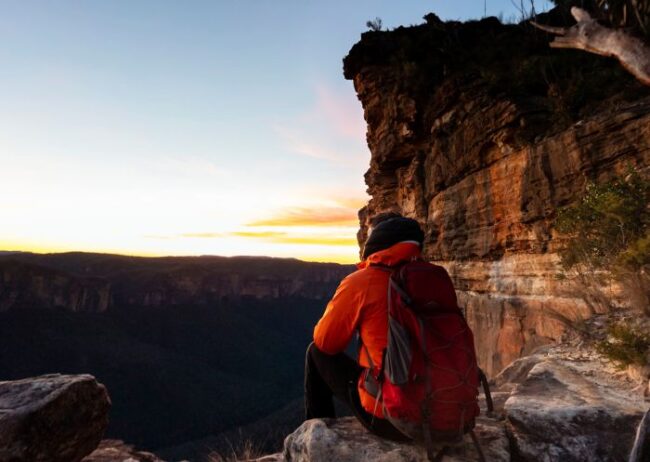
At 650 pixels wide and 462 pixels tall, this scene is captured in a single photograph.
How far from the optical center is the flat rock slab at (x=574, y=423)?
274cm

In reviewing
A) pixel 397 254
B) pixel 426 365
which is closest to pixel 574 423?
pixel 426 365

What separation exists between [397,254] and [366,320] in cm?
47

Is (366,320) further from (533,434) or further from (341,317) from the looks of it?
(533,434)

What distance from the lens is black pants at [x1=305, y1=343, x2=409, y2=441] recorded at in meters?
2.74

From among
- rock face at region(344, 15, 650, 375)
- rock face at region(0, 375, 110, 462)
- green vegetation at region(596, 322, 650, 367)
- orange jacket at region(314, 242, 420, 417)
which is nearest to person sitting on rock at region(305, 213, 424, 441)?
orange jacket at region(314, 242, 420, 417)

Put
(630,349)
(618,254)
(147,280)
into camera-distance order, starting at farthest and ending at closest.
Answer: (147,280) → (618,254) → (630,349)

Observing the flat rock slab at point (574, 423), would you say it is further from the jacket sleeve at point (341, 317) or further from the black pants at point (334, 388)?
the jacket sleeve at point (341, 317)

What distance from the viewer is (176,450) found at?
47125 millimetres

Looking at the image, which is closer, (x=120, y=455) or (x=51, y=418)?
(x=51, y=418)

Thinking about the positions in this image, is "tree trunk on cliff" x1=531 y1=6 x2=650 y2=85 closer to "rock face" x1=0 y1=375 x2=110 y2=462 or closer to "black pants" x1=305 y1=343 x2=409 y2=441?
"black pants" x1=305 y1=343 x2=409 y2=441

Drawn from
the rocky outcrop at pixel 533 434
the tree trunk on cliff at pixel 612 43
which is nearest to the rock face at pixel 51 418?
the rocky outcrop at pixel 533 434

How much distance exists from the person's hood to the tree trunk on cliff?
4404 millimetres

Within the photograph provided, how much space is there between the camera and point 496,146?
1273 cm

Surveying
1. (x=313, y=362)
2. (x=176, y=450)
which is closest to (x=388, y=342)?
(x=313, y=362)
